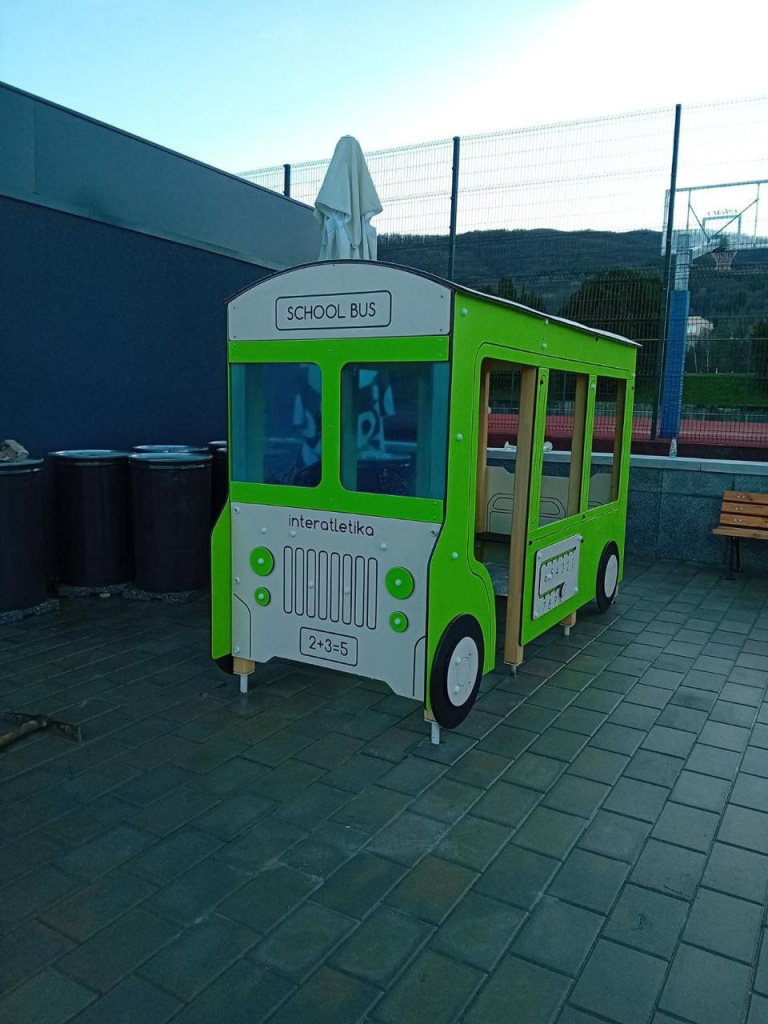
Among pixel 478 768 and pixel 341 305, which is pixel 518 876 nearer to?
pixel 478 768

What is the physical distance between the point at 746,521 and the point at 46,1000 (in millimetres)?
7132

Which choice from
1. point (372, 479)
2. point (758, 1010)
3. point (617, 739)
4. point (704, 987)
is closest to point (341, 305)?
point (372, 479)

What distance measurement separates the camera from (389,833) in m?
3.22

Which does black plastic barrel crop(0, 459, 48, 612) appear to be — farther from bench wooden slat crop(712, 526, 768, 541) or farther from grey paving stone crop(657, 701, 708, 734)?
bench wooden slat crop(712, 526, 768, 541)

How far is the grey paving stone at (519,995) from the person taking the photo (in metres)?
2.29

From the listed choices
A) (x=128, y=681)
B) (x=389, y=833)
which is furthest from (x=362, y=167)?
(x=389, y=833)

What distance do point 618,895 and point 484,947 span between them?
586mm

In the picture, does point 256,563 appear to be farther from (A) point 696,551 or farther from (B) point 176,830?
(A) point 696,551

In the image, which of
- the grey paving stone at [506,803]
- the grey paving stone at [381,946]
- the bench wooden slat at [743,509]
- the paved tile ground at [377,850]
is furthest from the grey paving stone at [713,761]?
the bench wooden slat at [743,509]

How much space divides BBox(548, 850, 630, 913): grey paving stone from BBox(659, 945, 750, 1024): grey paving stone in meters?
0.32

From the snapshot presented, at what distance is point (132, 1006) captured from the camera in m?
2.29

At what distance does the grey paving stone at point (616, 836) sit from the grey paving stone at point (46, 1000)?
185 centimetres

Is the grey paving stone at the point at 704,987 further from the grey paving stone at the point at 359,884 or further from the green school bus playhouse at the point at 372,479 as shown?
the green school bus playhouse at the point at 372,479

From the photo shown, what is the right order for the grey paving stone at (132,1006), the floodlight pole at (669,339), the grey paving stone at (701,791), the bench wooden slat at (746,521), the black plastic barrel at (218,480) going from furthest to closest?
the floodlight pole at (669,339) → the bench wooden slat at (746,521) → the black plastic barrel at (218,480) → the grey paving stone at (701,791) → the grey paving stone at (132,1006)
